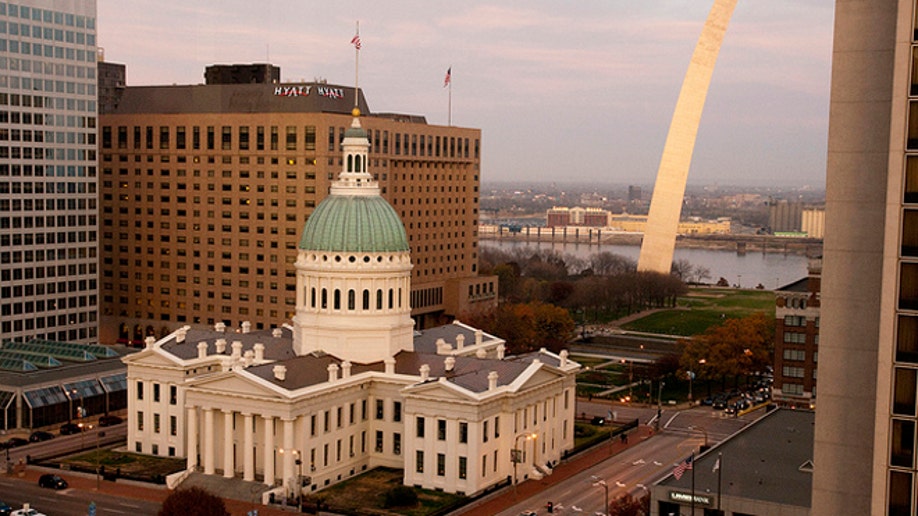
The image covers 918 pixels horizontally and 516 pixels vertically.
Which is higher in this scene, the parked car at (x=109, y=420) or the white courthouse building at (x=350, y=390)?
the white courthouse building at (x=350, y=390)

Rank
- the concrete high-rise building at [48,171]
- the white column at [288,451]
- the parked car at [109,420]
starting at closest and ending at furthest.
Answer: the white column at [288,451], the parked car at [109,420], the concrete high-rise building at [48,171]

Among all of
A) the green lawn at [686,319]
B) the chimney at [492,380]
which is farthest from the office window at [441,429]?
the green lawn at [686,319]

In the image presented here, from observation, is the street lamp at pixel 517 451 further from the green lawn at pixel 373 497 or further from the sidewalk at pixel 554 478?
the green lawn at pixel 373 497

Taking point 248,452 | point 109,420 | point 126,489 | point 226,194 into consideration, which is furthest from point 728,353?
point 226,194

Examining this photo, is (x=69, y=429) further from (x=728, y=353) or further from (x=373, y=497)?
(x=728, y=353)

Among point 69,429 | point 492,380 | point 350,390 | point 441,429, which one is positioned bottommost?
point 69,429

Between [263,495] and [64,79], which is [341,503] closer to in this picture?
[263,495]
